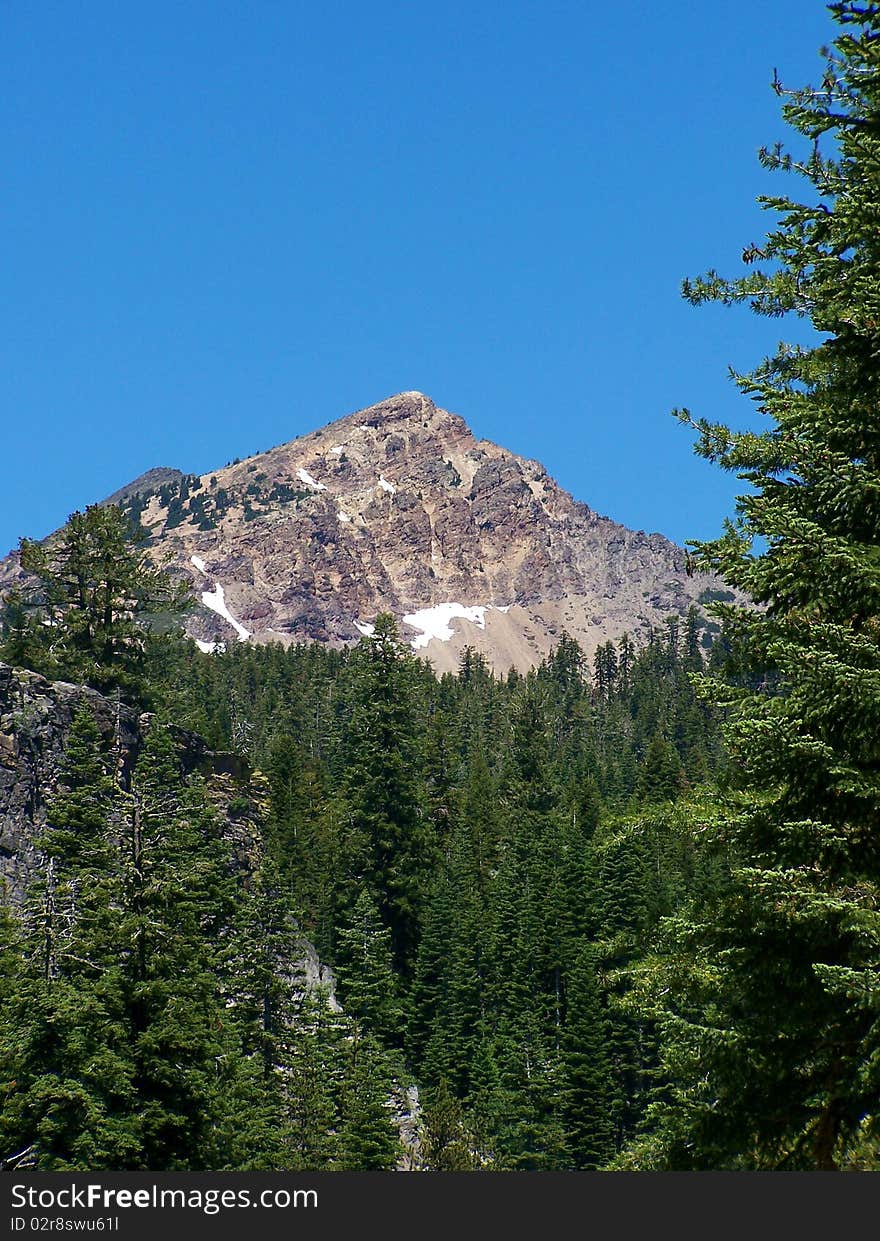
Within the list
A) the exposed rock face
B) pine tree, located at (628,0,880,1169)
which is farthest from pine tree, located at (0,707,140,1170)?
the exposed rock face

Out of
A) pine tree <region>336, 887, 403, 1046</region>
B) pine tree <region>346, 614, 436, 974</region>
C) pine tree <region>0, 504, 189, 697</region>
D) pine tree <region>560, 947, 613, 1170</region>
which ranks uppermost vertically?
pine tree <region>0, 504, 189, 697</region>

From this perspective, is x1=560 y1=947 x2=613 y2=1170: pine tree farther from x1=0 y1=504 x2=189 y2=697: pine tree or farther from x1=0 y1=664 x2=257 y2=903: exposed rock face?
x1=0 y1=504 x2=189 y2=697: pine tree

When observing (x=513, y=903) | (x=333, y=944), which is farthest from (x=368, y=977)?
(x=513, y=903)

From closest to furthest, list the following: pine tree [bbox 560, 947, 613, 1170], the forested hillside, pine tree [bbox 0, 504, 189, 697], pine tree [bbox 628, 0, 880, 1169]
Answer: pine tree [bbox 628, 0, 880, 1169] → the forested hillside → pine tree [bbox 560, 947, 613, 1170] → pine tree [bbox 0, 504, 189, 697]

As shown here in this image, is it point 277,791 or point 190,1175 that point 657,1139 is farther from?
point 277,791

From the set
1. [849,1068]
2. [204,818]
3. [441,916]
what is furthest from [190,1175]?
[441,916]

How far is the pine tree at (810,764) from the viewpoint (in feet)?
35.8

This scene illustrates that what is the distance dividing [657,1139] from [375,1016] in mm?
31110

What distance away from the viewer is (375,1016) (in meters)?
45.6

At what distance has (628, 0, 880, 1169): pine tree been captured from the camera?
1091 cm

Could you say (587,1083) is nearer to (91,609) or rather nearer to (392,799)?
(392,799)

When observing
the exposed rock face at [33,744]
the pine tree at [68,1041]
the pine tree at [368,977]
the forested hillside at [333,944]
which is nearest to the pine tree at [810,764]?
the forested hillside at [333,944]

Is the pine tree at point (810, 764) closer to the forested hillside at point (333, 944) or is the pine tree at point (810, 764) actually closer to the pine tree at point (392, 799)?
the forested hillside at point (333, 944)

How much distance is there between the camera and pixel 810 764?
11.3m
